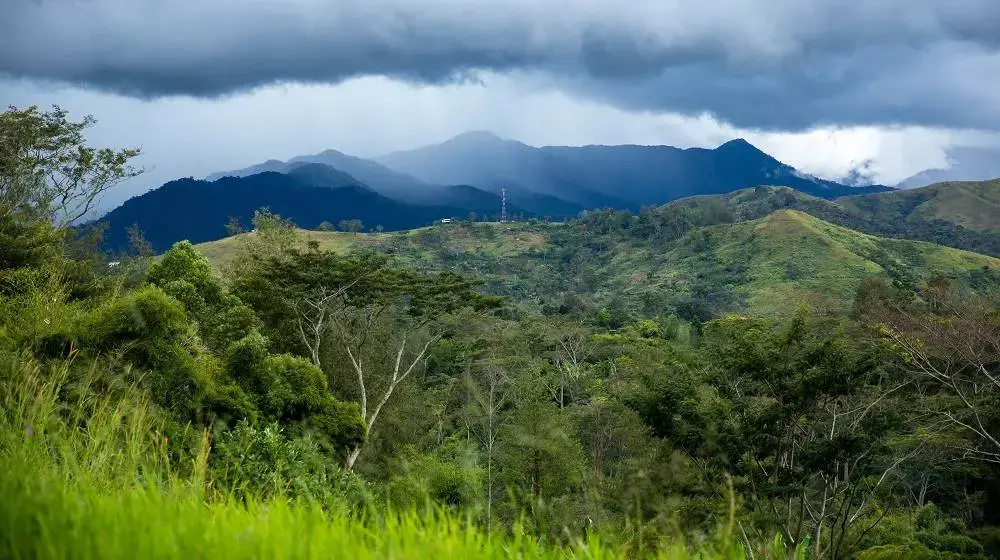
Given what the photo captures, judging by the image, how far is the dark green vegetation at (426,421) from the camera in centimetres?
214

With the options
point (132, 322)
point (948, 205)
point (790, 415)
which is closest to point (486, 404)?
point (790, 415)

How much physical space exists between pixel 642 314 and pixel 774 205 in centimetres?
9398

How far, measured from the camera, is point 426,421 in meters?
31.5

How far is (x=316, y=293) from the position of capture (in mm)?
24047

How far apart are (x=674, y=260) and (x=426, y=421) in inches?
3156

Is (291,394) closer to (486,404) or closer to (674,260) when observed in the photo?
(486,404)

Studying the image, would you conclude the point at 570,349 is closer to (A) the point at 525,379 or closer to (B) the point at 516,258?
(A) the point at 525,379

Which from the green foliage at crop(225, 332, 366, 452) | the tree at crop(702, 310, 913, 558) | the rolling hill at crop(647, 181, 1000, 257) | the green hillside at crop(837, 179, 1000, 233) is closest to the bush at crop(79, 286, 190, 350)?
the green foliage at crop(225, 332, 366, 452)

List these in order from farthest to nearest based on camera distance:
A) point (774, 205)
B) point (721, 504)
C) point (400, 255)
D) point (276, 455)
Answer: point (774, 205) < point (400, 255) < point (721, 504) < point (276, 455)

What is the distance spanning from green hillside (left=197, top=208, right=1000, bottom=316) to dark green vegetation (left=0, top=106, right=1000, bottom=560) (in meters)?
40.7

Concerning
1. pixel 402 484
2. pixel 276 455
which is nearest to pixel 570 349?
pixel 402 484

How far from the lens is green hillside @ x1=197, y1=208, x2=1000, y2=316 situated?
8437 centimetres

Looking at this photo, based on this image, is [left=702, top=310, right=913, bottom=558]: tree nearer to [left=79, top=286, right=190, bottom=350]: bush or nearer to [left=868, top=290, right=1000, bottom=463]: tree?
[left=868, top=290, right=1000, bottom=463]: tree

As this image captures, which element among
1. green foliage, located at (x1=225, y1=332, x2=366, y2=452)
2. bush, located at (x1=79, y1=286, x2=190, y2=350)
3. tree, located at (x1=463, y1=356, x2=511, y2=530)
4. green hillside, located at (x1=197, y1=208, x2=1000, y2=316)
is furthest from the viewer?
green hillside, located at (x1=197, y1=208, x2=1000, y2=316)
